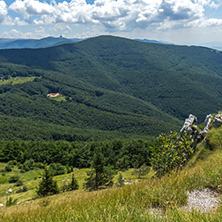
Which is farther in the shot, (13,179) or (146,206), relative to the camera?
(13,179)

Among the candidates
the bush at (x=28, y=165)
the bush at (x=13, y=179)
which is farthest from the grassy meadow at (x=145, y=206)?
the bush at (x=28, y=165)

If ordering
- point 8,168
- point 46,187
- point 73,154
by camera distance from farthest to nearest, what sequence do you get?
point 73,154
point 8,168
point 46,187

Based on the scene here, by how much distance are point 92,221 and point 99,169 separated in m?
31.2

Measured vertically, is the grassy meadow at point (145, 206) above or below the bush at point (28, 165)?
above

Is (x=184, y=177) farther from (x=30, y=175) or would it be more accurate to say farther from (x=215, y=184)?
(x=30, y=175)

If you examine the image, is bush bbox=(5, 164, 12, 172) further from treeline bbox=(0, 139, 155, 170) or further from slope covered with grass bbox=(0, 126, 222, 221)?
slope covered with grass bbox=(0, 126, 222, 221)

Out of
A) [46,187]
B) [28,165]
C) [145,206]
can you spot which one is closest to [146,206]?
[145,206]

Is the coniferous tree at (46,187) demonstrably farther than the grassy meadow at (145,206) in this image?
Yes

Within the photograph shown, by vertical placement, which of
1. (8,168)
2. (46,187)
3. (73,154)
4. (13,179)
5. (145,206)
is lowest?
(73,154)

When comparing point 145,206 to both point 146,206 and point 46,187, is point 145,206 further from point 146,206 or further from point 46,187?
point 46,187

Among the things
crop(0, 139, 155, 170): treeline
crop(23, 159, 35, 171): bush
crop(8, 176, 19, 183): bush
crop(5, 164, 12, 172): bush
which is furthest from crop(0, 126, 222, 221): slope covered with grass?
crop(5, 164, 12, 172): bush

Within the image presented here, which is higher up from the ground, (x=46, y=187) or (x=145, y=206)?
(x=145, y=206)

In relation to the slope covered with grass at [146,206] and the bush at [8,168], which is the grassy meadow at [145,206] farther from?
the bush at [8,168]

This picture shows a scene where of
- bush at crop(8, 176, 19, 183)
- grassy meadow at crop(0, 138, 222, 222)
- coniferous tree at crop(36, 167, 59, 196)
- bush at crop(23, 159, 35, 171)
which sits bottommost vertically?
bush at crop(23, 159, 35, 171)
